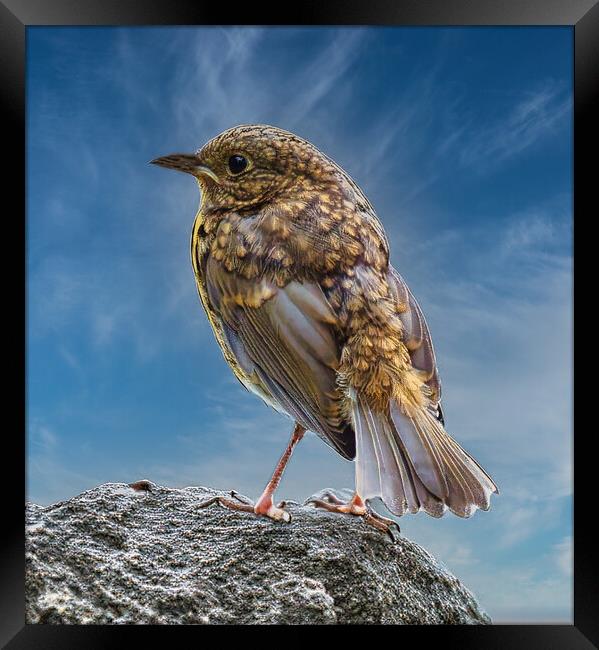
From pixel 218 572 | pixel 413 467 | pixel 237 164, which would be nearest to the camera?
pixel 413 467

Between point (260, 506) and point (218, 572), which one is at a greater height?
point (260, 506)

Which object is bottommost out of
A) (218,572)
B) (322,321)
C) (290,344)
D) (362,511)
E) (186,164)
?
(218,572)

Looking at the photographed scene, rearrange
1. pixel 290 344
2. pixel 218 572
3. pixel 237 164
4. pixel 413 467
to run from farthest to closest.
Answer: pixel 237 164, pixel 218 572, pixel 290 344, pixel 413 467

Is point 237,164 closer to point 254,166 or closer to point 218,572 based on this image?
point 254,166

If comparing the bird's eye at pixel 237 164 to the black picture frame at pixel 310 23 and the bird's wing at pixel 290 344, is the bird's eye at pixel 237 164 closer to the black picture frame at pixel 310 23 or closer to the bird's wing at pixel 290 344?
the bird's wing at pixel 290 344

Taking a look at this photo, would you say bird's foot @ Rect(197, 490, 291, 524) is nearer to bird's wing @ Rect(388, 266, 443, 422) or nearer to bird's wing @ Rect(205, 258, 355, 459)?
bird's wing @ Rect(205, 258, 355, 459)

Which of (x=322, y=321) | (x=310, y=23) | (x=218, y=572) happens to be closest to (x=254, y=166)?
(x=310, y=23)
